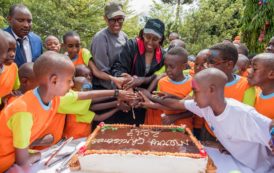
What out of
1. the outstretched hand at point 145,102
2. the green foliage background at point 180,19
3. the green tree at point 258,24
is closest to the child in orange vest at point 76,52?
the outstretched hand at point 145,102

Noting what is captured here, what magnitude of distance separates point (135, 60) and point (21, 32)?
1.52m

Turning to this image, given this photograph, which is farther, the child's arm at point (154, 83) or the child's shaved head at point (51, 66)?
the child's arm at point (154, 83)

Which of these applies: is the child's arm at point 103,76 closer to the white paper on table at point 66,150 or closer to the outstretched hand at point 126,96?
the outstretched hand at point 126,96

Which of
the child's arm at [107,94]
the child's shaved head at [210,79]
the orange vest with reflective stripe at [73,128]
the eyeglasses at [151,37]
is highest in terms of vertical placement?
the eyeglasses at [151,37]

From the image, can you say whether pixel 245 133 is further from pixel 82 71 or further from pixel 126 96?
pixel 82 71

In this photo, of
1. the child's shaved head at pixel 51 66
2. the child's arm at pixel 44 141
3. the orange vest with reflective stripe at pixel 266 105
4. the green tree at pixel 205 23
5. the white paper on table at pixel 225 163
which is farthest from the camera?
the green tree at pixel 205 23

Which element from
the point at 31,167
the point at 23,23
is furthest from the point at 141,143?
the point at 23,23

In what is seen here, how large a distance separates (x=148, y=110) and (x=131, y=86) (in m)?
0.41

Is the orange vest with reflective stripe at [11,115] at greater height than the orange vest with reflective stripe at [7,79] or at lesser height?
lesser

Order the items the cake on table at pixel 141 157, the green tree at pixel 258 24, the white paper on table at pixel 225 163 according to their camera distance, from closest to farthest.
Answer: the cake on table at pixel 141 157, the white paper on table at pixel 225 163, the green tree at pixel 258 24

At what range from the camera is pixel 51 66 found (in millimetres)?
2479

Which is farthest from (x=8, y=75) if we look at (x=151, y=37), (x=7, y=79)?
(x=151, y=37)

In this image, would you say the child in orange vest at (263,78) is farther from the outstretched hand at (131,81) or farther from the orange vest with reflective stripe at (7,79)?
the orange vest with reflective stripe at (7,79)

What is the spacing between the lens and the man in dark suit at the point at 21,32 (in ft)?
12.8
